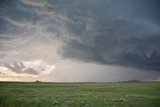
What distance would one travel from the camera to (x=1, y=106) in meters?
56.1

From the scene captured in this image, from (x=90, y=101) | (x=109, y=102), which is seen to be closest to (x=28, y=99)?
(x=90, y=101)

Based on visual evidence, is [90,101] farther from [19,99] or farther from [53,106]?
[19,99]

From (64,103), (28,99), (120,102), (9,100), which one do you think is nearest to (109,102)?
(120,102)

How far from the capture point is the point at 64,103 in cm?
4922

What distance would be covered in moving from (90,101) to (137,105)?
937 centimetres

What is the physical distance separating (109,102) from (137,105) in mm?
5669

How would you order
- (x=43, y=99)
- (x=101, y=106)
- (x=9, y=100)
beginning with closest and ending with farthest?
(x=101, y=106) < (x=43, y=99) < (x=9, y=100)

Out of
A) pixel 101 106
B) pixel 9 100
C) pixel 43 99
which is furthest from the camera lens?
pixel 9 100

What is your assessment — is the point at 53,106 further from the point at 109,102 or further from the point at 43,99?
the point at 109,102

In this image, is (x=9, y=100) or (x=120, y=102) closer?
(x=120, y=102)

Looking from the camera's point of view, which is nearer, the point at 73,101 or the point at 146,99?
the point at 73,101

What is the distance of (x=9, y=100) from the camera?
58.5m

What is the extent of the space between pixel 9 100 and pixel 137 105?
29344mm

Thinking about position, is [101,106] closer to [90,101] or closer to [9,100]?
[90,101]
